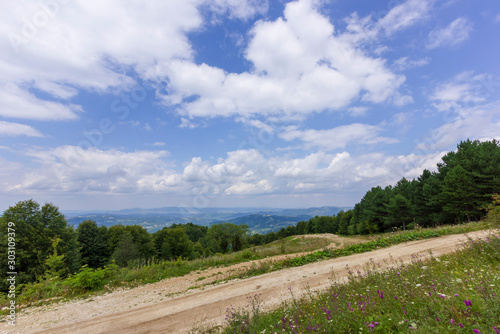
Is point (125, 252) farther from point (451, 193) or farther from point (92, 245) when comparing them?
point (451, 193)

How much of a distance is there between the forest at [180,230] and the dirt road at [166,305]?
3945 mm

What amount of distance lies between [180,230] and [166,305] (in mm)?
64325

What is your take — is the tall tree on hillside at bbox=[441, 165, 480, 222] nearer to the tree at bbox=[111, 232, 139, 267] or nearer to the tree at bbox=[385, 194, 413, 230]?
the tree at bbox=[385, 194, 413, 230]

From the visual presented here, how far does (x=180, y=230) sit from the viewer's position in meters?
69.7

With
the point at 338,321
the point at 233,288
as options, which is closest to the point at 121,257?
the point at 233,288

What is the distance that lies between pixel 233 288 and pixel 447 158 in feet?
185

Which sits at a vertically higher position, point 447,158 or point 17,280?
point 447,158

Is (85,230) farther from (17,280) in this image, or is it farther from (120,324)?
(120,324)

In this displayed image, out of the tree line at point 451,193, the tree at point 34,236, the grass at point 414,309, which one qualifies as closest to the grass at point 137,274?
the grass at point 414,309

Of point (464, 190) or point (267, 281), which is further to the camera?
point (464, 190)

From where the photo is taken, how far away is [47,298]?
12523 millimetres

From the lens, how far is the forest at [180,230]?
25391mm

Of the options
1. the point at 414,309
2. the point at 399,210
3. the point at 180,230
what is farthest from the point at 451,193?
the point at 180,230

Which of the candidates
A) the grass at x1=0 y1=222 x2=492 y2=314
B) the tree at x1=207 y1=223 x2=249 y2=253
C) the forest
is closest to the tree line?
the forest
